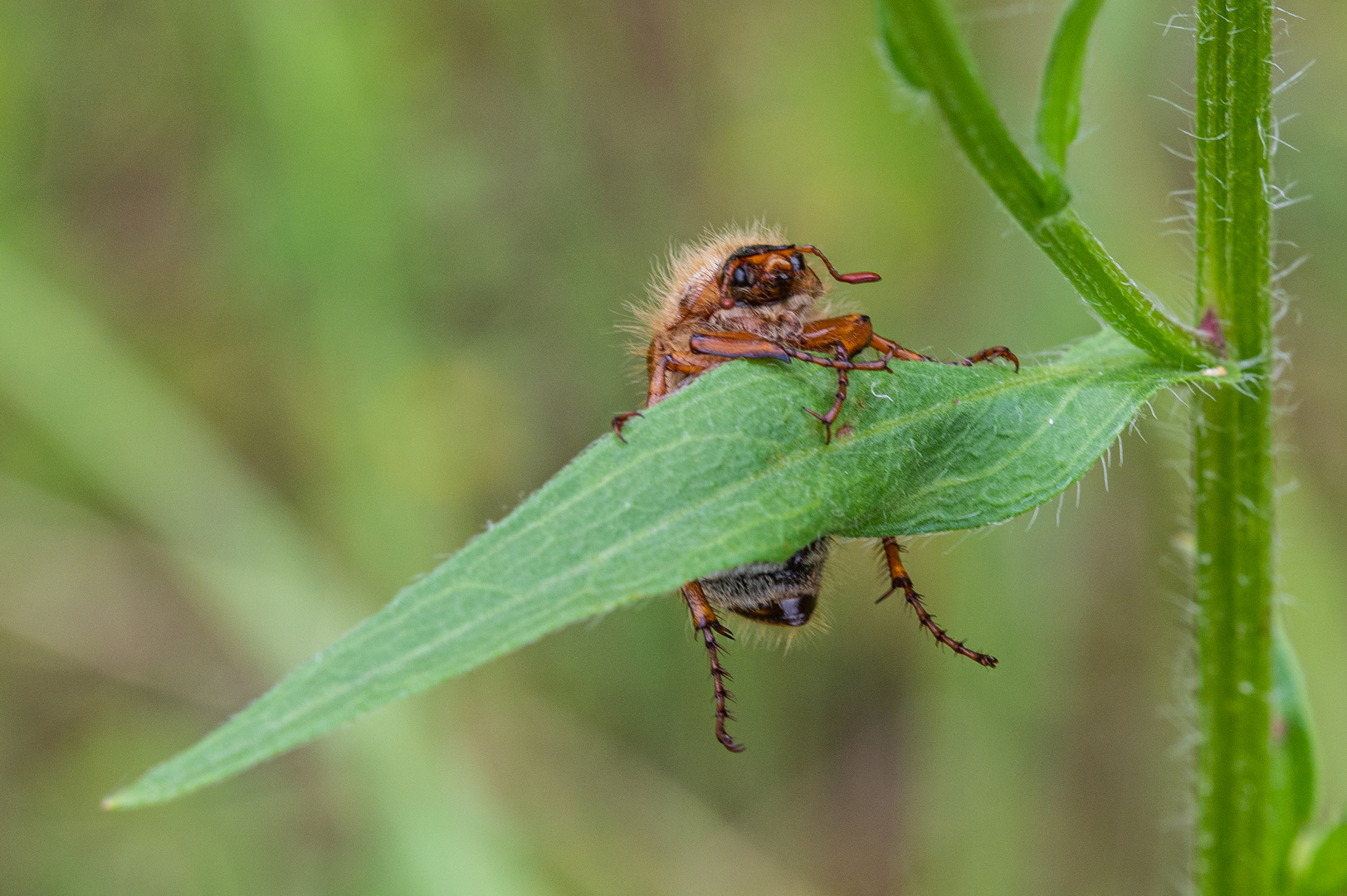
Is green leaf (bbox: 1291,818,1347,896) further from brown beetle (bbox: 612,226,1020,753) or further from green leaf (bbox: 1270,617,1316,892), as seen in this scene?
brown beetle (bbox: 612,226,1020,753)

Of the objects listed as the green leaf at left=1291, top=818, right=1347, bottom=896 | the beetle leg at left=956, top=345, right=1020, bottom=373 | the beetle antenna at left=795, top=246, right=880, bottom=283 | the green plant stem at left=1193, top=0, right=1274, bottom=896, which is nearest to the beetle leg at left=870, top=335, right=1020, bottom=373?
the beetle leg at left=956, top=345, right=1020, bottom=373

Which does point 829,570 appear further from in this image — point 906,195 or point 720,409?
point 906,195

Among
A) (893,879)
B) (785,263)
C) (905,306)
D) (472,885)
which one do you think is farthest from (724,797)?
(785,263)

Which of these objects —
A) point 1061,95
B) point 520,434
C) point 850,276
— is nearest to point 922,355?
point 850,276

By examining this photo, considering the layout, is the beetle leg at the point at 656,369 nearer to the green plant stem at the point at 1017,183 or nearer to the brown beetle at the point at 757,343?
the brown beetle at the point at 757,343

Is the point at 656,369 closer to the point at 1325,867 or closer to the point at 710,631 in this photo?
the point at 710,631

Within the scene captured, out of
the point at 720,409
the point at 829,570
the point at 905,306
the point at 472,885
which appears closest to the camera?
the point at 720,409
